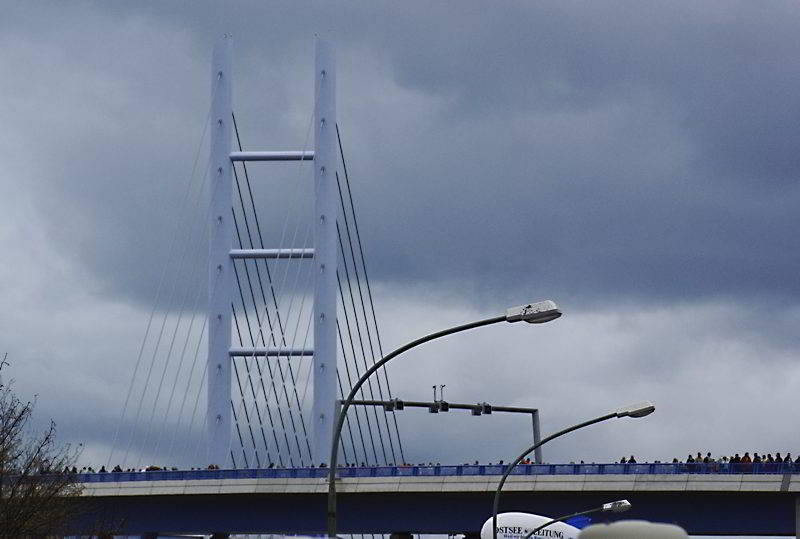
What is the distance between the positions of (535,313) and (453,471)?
145 ft

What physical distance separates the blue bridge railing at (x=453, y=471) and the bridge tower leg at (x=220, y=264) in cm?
218

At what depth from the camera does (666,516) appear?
66.5 metres

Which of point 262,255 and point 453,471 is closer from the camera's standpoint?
point 453,471

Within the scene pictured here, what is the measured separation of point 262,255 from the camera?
7994 cm

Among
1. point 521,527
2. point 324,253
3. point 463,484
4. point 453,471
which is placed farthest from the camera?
point 324,253

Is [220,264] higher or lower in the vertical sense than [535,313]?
higher

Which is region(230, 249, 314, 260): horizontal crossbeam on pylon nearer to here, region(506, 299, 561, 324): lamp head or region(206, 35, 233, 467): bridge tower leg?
region(206, 35, 233, 467): bridge tower leg

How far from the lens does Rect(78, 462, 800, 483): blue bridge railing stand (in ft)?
211

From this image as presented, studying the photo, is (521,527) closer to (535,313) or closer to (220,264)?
(535,313)

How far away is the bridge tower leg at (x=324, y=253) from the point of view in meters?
72.6

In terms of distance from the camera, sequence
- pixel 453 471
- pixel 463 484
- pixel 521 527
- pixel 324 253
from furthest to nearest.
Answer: pixel 324 253
pixel 453 471
pixel 463 484
pixel 521 527

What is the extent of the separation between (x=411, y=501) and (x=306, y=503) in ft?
16.0

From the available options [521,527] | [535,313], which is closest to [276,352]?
[521,527]

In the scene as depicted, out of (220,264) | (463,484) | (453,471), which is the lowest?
(463,484)
